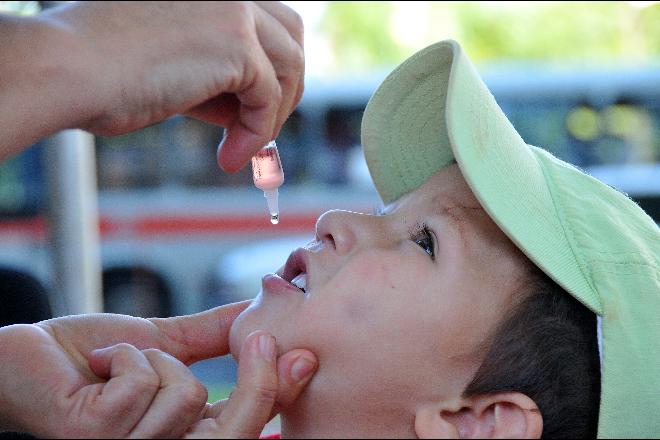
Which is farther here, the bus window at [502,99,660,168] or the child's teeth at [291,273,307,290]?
the bus window at [502,99,660,168]

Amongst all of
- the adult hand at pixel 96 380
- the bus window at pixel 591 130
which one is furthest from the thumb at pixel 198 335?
the bus window at pixel 591 130

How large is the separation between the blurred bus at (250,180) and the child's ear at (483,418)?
5.76 metres

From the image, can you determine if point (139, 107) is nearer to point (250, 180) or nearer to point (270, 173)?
point (270, 173)

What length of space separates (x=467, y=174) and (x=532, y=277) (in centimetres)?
22

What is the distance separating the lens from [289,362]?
4.08ft

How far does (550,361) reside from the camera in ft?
4.26

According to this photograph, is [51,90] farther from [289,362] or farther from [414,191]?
[414,191]

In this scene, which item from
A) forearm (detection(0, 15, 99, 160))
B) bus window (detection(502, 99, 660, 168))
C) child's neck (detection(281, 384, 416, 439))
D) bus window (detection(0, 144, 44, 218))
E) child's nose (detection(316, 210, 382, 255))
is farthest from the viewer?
bus window (detection(502, 99, 660, 168))

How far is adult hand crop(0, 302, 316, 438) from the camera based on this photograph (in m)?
1.13

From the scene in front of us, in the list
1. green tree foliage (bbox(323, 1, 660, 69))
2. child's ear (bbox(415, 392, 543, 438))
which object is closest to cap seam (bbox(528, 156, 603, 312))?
child's ear (bbox(415, 392, 543, 438))

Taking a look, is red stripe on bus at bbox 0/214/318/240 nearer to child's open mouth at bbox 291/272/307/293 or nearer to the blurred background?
the blurred background

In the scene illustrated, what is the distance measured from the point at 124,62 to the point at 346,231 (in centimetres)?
48

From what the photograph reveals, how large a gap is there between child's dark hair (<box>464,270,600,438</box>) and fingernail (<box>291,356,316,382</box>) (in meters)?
0.23

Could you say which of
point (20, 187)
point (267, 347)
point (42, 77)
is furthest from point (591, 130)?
point (42, 77)
